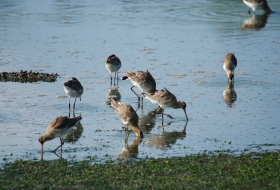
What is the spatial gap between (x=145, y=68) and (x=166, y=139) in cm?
666

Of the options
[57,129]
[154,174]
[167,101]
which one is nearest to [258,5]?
[167,101]

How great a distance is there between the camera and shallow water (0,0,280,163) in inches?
508

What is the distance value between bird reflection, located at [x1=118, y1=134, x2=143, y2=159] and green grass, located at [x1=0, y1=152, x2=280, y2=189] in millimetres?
644

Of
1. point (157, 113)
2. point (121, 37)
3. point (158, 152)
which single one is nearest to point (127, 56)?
point (121, 37)

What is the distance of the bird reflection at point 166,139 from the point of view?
41.7 feet

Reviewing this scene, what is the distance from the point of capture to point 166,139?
13148mm

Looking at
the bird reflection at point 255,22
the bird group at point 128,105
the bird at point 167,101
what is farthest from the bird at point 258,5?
the bird at point 167,101

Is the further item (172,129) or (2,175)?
(172,129)

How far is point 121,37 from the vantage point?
2425 cm

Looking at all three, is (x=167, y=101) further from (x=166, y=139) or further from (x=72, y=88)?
(x=72, y=88)

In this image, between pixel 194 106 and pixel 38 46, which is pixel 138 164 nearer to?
pixel 194 106

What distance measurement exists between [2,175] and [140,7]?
22.2 metres

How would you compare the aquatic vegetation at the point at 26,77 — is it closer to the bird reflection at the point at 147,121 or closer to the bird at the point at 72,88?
the bird at the point at 72,88

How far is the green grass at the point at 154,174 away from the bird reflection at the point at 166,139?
1264 millimetres
